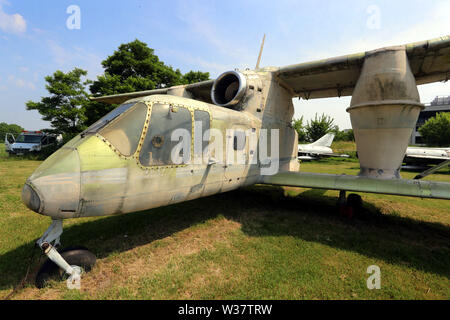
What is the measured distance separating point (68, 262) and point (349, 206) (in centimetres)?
660

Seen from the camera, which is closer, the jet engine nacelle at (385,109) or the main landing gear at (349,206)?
the jet engine nacelle at (385,109)

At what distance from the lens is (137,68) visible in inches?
910

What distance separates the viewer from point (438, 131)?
36344 mm

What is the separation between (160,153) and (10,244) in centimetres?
355

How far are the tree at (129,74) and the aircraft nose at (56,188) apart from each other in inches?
812

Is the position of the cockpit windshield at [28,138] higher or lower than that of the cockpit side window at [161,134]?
higher

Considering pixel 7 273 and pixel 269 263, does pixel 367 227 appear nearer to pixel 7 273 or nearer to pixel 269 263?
pixel 269 263

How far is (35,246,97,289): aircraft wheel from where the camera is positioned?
2.80 m

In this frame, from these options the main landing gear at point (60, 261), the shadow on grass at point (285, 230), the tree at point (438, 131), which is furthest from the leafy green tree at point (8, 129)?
the tree at point (438, 131)

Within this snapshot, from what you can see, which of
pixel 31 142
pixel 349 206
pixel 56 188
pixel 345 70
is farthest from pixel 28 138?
pixel 349 206

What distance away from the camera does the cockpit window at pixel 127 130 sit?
125 inches

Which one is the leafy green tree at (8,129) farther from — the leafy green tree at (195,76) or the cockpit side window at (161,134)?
the cockpit side window at (161,134)

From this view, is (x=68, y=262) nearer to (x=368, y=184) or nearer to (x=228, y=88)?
(x=228, y=88)
